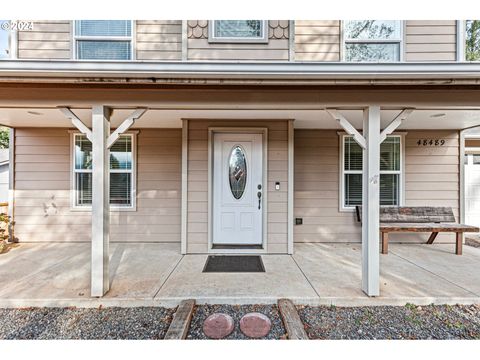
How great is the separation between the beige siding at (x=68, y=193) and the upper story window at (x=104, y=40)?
1.40 meters

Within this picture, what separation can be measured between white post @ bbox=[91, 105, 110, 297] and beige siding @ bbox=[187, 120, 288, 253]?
5.27ft

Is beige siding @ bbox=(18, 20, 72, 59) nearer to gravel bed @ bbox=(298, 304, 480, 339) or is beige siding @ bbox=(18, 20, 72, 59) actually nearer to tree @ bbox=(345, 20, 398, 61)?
tree @ bbox=(345, 20, 398, 61)

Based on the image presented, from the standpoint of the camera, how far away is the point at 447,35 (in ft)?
14.1

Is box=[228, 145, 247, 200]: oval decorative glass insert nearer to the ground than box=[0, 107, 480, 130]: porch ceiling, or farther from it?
nearer to the ground

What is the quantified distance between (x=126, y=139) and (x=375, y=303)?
4684 millimetres

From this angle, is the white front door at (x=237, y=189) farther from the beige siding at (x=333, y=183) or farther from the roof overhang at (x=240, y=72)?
the roof overhang at (x=240, y=72)

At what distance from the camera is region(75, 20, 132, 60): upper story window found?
4.38 meters

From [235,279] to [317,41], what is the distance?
13.1 feet

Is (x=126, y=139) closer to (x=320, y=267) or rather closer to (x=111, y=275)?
(x=111, y=275)

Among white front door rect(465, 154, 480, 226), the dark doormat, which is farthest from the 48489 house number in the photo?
the dark doormat

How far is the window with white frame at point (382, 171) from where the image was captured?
4.91 m

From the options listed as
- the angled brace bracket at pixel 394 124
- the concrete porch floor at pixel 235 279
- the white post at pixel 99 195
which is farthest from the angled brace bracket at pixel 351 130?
the white post at pixel 99 195

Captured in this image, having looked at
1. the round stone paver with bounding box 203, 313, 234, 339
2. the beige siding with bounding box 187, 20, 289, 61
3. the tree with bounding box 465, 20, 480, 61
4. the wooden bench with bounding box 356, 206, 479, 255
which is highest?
the tree with bounding box 465, 20, 480, 61
